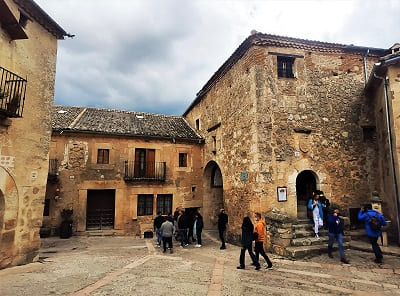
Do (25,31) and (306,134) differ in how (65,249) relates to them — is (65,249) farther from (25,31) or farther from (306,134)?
(306,134)

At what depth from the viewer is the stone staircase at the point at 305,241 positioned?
24.9 ft

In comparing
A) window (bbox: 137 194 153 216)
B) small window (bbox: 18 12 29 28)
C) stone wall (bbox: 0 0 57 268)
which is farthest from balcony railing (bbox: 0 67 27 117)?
window (bbox: 137 194 153 216)

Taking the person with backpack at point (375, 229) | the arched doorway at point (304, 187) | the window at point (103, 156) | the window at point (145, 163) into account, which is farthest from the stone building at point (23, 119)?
the person with backpack at point (375, 229)

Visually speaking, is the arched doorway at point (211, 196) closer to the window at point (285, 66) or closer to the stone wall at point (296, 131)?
the stone wall at point (296, 131)

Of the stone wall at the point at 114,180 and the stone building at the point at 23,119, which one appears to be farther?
the stone wall at the point at 114,180

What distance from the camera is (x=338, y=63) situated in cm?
1040

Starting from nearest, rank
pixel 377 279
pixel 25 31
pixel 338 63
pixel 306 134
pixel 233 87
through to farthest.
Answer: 1. pixel 377 279
2. pixel 25 31
3. pixel 306 134
4. pixel 338 63
5. pixel 233 87

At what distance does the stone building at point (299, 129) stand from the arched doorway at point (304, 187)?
0.04m

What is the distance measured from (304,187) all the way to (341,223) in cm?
287

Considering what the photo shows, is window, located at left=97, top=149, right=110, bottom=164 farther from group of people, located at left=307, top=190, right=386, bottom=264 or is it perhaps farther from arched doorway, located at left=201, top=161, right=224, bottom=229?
group of people, located at left=307, top=190, right=386, bottom=264

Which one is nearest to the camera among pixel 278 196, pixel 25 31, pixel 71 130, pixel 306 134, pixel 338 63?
pixel 25 31

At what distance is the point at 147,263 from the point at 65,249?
14.1 ft

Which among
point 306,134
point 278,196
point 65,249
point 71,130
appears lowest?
point 65,249

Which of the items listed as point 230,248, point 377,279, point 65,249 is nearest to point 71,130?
point 65,249
